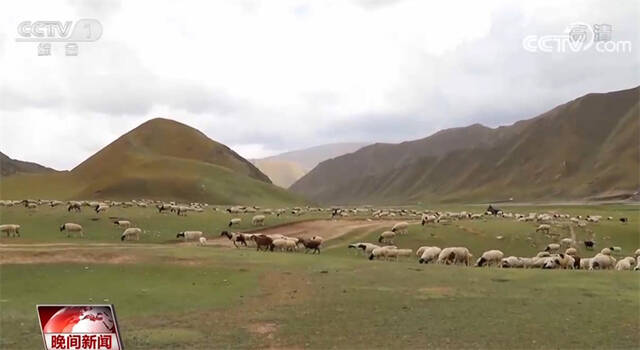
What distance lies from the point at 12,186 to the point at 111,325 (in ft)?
484

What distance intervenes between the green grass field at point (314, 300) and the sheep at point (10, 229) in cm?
992

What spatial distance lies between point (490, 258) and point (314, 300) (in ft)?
47.7

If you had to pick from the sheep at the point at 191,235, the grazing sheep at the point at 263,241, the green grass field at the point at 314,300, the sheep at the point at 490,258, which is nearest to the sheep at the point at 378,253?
the green grass field at the point at 314,300

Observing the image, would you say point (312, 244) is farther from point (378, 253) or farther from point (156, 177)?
point (156, 177)

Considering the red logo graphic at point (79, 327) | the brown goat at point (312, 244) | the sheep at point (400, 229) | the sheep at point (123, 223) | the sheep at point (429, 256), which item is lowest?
the sheep at point (429, 256)

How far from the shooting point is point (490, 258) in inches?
1225

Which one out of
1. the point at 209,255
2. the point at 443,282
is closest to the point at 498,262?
the point at 443,282

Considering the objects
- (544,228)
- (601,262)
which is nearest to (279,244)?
(601,262)

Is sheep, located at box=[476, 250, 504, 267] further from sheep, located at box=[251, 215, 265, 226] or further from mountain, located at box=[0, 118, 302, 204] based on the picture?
mountain, located at box=[0, 118, 302, 204]

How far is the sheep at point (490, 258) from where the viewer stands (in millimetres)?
31031

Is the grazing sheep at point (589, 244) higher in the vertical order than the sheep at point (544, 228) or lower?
lower

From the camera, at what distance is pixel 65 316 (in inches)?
339

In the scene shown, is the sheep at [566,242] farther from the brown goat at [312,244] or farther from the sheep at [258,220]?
the sheep at [258,220]

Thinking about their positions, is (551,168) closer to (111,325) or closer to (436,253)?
(436,253)
